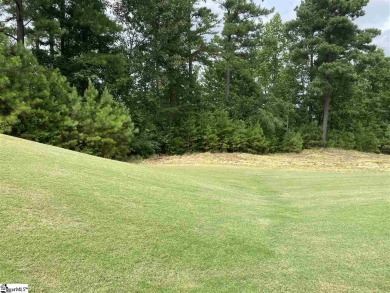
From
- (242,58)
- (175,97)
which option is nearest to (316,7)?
(242,58)

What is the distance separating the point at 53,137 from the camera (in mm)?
12672

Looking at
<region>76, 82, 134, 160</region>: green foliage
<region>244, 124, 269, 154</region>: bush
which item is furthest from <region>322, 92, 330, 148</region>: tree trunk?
<region>76, 82, 134, 160</region>: green foliage

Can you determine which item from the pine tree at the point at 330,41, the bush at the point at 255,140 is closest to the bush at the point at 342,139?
the pine tree at the point at 330,41

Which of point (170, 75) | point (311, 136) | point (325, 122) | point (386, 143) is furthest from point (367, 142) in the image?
point (170, 75)

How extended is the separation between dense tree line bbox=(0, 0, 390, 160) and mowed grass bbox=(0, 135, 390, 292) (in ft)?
22.8

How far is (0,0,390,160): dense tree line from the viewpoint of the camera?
13094 mm

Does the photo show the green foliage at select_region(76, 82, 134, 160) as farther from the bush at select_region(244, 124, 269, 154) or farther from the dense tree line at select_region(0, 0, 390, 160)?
the bush at select_region(244, 124, 269, 154)

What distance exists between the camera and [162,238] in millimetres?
4039

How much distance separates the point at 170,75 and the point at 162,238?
17.5 metres

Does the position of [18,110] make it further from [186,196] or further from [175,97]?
[175,97]

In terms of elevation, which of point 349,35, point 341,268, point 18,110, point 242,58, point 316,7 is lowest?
point 341,268

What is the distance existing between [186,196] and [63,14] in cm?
1525

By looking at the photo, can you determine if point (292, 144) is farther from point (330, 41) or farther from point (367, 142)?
point (367, 142)

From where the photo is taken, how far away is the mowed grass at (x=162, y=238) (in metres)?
3.21
